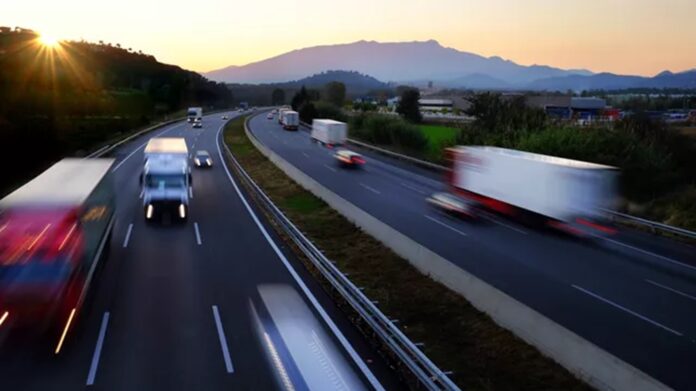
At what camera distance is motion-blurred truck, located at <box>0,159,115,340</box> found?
12438mm

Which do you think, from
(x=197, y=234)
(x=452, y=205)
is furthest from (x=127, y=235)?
(x=452, y=205)

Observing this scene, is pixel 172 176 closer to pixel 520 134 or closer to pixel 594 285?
pixel 594 285

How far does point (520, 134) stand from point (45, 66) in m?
66.9

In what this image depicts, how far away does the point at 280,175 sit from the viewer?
42562 millimetres

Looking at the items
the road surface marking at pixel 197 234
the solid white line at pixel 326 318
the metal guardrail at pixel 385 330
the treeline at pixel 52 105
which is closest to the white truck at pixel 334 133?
the treeline at pixel 52 105

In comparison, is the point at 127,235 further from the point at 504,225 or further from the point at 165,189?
the point at 504,225

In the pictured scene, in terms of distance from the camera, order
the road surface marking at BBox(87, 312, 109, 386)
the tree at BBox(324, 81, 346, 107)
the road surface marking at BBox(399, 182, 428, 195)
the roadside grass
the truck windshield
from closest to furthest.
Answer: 1. the road surface marking at BBox(87, 312, 109, 386)
2. the roadside grass
3. the truck windshield
4. the road surface marking at BBox(399, 182, 428, 195)
5. the tree at BBox(324, 81, 346, 107)

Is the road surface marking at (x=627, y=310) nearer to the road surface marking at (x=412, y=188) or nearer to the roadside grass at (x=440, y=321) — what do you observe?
the roadside grass at (x=440, y=321)

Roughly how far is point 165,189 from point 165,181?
38 cm

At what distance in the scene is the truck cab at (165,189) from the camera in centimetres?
2569

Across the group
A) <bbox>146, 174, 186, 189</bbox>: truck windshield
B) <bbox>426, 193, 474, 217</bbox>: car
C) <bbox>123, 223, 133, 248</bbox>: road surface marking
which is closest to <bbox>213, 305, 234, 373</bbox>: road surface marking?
<bbox>123, 223, 133, 248</bbox>: road surface marking

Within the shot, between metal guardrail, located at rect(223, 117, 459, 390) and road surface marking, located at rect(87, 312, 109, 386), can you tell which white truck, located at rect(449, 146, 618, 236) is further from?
road surface marking, located at rect(87, 312, 109, 386)

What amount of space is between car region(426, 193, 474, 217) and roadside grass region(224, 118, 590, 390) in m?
5.20

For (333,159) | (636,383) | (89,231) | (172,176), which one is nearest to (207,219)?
(172,176)
